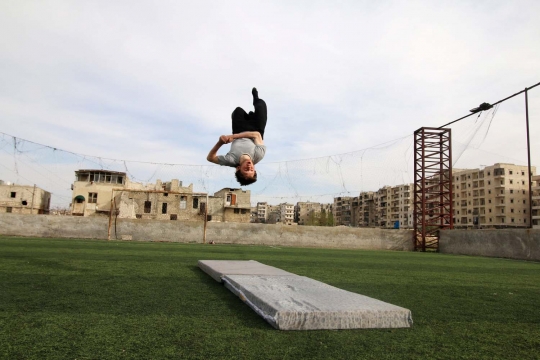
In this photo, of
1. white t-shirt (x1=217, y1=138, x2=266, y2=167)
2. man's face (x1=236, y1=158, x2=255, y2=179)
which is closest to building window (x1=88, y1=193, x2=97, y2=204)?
white t-shirt (x1=217, y1=138, x2=266, y2=167)

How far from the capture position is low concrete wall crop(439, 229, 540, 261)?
13.4 metres

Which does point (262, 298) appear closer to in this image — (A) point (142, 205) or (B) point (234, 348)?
(B) point (234, 348)

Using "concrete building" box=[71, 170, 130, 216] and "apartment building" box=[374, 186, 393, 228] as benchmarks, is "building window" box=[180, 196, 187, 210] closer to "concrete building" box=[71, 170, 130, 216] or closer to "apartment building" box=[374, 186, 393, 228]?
"concrete building" box=[71, 170, 130, 216]

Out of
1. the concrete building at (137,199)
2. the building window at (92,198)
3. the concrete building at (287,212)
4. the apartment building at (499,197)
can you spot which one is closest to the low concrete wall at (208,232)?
the concrete building at (137,199)

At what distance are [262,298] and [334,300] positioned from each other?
0.61 m

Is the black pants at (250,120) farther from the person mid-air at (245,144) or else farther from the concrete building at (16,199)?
the concrete building at (16,199)

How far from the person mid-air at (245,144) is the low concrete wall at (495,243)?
41.2 ft

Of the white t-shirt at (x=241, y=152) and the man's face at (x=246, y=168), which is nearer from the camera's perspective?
the man's face at (x=246, y=168)

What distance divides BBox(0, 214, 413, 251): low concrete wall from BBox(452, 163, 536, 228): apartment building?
64124 millimetres

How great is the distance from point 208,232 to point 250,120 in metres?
14.2

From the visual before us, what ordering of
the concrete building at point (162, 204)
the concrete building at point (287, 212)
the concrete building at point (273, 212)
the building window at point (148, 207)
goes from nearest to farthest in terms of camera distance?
the concrete building at point (162, 204) → the building window at point (148, 207) → the concrete building at point (287, 212) → the concrete building at point (273, 212)

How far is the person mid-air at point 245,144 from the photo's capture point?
4.48m

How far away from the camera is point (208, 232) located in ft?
60.7

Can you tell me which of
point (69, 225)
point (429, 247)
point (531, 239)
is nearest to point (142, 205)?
point (69, 225)
